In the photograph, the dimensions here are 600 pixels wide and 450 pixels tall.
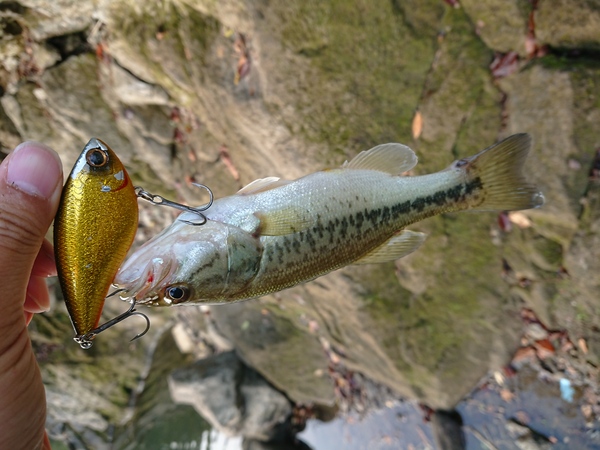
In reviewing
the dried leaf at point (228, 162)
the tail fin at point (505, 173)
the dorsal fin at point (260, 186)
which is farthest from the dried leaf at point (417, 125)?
the dorsal fin at point (260, 186)

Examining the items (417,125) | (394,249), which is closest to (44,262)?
(394,249)

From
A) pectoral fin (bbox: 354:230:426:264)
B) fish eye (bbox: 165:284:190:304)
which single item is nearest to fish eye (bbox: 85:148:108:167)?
fish eye (bbox: 165:284:190:304)

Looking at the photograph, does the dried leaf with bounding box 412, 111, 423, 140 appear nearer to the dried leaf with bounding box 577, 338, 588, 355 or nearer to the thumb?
the dried leaf with bounding box 577, 338, 588, 355

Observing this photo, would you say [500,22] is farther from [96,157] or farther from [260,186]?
[96,157]

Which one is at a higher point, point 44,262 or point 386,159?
point 386,159

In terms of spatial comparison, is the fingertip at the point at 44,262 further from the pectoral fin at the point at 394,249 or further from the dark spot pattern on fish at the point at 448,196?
the dark spot pattern on fish at the point at 448,196

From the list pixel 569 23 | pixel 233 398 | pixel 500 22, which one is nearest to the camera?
pixel 569 23

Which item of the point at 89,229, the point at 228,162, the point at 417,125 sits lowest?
the point at 228,162
